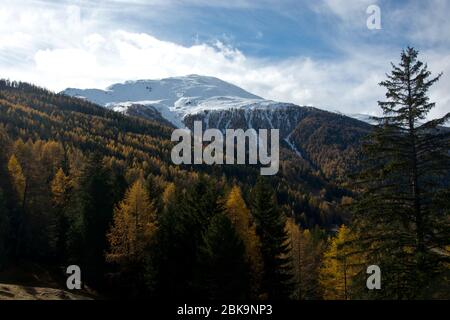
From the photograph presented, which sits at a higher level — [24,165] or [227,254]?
[24,165]

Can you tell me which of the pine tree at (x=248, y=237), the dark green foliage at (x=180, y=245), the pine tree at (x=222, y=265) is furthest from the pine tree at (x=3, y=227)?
the pine tree at (x=222, y=265)

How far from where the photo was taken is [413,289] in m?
20.1

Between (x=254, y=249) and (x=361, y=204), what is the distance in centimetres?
2069

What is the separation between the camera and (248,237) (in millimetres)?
41219

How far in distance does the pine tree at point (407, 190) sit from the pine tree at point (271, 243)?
68.0 feet

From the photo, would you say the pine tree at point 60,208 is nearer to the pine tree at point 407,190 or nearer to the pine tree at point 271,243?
the pine tree at point 271,243

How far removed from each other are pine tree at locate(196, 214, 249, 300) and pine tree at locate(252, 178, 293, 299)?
5718mm

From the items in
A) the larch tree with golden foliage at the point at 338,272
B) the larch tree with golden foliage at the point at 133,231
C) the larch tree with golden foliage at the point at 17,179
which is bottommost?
the larch tree with golden foliage at the point at 338,272

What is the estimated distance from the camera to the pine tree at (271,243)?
41.3m

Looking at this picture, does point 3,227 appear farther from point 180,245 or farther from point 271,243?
point 271,243

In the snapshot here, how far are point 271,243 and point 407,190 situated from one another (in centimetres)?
2232

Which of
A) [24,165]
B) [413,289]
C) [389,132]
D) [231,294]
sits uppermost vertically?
[24,165]

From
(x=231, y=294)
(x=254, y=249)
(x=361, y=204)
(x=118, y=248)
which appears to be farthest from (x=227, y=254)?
(x=361, y=204)
